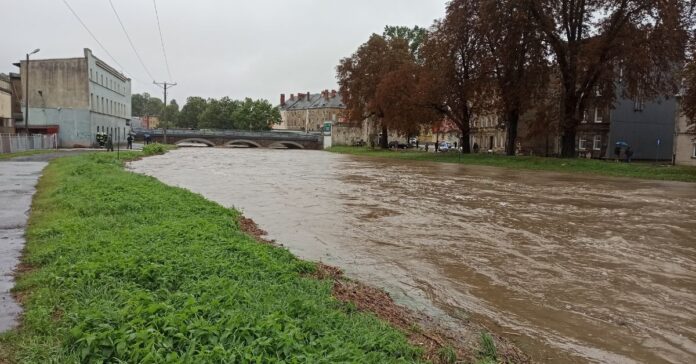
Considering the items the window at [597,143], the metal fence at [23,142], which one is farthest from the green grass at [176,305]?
the window at [597,143]

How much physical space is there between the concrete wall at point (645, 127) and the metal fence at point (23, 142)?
181ft

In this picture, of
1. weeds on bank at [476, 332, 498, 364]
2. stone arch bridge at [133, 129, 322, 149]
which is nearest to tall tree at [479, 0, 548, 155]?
weeds on bank at [476, 332, 498, 364]

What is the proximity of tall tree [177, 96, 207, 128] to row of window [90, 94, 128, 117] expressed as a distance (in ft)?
252

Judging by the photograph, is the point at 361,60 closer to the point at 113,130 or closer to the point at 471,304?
the point at 113,130

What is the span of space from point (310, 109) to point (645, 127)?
102 meters

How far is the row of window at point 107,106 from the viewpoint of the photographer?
62041mm

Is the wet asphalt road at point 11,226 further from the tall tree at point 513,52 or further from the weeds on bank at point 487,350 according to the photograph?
the tall tree at point 513,52

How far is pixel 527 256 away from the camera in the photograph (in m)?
9.70

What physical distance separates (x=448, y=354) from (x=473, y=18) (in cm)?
4410

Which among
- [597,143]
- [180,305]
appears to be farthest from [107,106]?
[180,305]

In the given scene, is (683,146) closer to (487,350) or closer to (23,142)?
(487,350)

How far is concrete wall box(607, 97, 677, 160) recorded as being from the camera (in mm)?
55906

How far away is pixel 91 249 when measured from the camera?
22.9 feet

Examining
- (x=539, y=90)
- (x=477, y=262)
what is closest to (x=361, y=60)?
(x=539, y=90)
